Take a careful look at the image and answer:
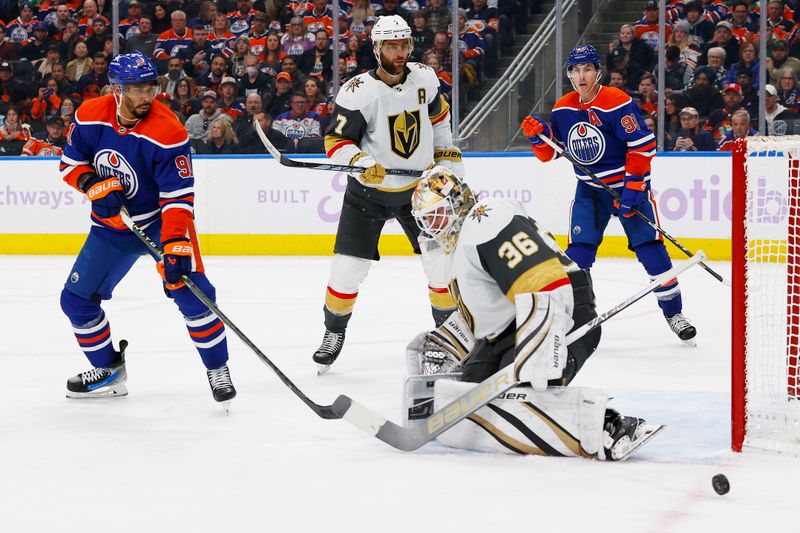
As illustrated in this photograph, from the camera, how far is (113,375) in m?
3.84

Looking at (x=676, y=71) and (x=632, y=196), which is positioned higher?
(x=676, y=71)

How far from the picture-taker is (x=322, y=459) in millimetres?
2918

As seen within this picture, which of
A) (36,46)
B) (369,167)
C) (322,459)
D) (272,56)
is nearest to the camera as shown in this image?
(322,459)

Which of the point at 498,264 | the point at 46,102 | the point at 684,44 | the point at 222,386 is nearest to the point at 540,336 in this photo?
the point at 498,264

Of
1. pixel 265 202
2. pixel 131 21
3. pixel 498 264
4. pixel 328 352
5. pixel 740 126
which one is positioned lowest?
pixel 265 202

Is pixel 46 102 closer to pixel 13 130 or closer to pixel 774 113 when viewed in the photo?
pixel 13 130

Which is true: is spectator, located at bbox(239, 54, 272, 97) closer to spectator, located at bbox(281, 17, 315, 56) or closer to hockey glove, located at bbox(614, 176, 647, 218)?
spectator, located at bbox(281, 17, 315, 56)

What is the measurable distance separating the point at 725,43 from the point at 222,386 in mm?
5381

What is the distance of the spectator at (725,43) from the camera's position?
758 cm

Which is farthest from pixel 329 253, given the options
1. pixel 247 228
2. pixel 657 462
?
pixel 657 462

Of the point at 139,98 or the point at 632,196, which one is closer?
the point at 139,98

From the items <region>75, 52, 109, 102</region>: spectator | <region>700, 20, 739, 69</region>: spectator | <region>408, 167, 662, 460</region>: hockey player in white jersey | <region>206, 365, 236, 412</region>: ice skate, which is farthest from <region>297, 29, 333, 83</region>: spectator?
<region>408, 167, 662, 460</region>: hockey player in white jersey

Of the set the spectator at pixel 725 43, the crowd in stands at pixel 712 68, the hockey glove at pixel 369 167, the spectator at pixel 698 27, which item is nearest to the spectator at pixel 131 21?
the crowd in stands at pixel 712 68

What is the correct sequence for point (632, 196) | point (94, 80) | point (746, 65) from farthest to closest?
1. point (94, 80)
2. point (746, 65)
3. point (632, 196)
